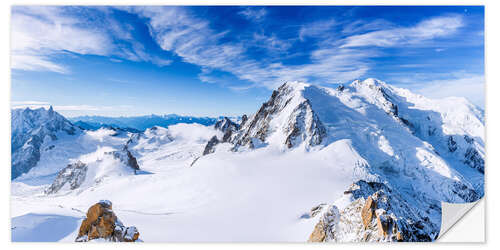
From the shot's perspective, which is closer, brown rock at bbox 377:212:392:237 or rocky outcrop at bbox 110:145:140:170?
brown rock at bbox 377:212:392:237

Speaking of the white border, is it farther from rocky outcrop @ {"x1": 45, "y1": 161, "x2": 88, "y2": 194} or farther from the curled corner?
rocky outcrop @ {"x1": 45, "y1": 161, "x2": 88, "y2": 194}

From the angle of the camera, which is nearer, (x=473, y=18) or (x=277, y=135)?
(x=473, y=18)

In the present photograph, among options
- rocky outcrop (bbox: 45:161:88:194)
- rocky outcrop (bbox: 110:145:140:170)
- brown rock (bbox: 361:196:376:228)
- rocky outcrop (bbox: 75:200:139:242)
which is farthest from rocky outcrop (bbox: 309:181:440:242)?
rocky outcrop (bbox: 45:161:88:194)

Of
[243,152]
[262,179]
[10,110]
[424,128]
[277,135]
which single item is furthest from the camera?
[424,128]

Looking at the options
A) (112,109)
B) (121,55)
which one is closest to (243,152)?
(112,109)

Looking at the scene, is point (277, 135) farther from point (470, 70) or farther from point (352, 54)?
point (470, 70)
